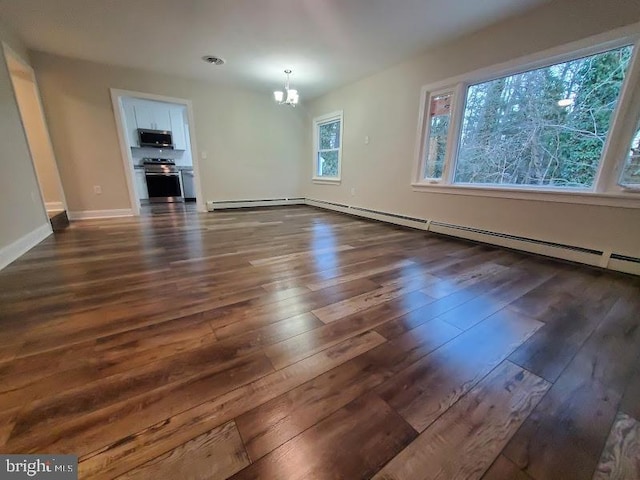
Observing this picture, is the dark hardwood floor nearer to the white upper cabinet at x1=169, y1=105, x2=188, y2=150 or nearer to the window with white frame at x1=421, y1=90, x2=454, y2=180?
the window with white frame at x1=421, y1=90, x2=454, y2=180

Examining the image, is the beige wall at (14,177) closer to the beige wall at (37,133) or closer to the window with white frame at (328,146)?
the beige wall at (37,133)

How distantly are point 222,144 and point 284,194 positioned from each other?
168cm

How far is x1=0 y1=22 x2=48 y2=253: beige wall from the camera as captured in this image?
7.70ft

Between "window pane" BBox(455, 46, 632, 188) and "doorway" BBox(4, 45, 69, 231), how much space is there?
5.50 metres

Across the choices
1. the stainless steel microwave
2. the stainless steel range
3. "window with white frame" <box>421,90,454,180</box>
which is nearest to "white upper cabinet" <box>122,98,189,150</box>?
Answer: the stainless steel microwave

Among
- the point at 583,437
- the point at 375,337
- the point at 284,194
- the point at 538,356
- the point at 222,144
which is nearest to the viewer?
the point at 583,437

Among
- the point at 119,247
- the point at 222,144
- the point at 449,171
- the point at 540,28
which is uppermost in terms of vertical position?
the point at 540,28

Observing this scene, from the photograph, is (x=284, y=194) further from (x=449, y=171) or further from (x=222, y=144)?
(x=449, y=171)

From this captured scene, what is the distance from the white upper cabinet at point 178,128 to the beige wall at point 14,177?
3.40 meters

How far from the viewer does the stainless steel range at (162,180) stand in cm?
619

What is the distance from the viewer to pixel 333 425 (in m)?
0.84

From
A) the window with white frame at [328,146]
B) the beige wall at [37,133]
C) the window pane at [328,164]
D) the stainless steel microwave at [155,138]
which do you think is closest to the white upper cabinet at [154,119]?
the stainless steel microwave at [155,138]

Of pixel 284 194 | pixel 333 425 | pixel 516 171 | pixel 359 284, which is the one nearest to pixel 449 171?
pixel 516 171

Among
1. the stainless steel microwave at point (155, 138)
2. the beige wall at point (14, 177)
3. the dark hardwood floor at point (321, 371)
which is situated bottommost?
the dark hardwood floor at point (321, 371)
